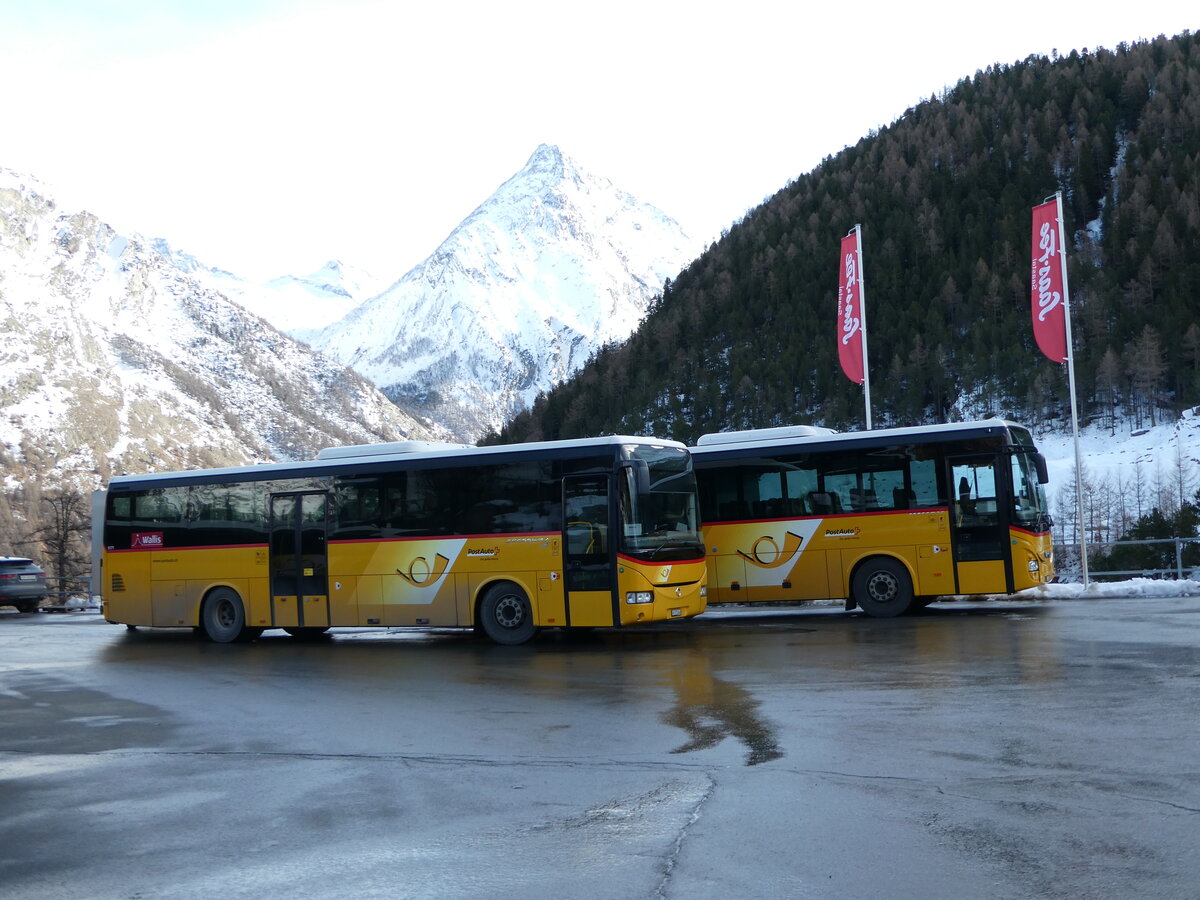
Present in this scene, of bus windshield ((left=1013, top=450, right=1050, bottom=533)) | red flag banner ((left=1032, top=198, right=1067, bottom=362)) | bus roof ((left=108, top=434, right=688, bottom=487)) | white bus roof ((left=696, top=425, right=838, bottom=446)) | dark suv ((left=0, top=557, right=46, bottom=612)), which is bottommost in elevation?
dark suv ((left=0, top=557, right=46, bottom=612))

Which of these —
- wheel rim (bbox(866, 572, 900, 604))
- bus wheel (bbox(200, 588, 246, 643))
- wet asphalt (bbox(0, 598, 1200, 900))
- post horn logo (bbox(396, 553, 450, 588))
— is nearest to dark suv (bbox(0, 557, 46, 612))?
bus wheel (bbox(200, 588, 246, 643))

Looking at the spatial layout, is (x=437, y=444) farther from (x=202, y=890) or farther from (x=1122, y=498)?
(x=1122, y=498)

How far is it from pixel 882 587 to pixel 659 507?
4.76 meters

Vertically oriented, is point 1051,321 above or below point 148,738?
above

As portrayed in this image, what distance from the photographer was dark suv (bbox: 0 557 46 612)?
3544 centimetres

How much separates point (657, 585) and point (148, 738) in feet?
27.8

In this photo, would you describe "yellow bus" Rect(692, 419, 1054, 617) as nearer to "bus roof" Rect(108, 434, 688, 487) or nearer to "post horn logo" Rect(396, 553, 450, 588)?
"bus roof" Rect(108, 434, 688, 487)

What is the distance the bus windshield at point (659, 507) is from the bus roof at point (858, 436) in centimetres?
197

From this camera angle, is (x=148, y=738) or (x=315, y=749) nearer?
(x=315, y=749)

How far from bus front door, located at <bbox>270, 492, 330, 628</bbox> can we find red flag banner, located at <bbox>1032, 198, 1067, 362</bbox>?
15.3 metres

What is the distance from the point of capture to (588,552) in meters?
18.0

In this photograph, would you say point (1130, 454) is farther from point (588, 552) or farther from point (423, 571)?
point (588, 552)

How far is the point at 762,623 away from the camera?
2147 centimetres

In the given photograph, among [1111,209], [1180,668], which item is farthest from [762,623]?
[1111,209]
